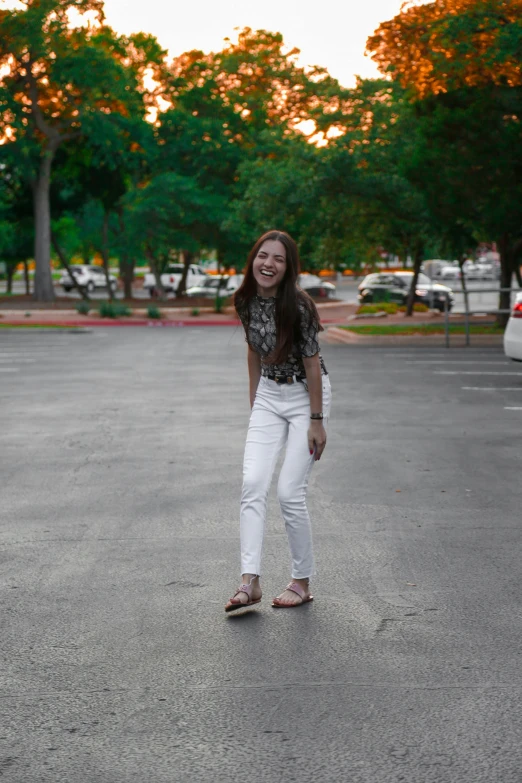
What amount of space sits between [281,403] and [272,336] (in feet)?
1.11

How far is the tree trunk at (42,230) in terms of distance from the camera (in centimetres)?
4700

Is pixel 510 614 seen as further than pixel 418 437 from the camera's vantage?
No

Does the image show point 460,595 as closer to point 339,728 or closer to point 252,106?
point 339,728

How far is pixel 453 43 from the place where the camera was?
73.3 ft

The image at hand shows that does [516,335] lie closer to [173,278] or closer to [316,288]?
[316,288]

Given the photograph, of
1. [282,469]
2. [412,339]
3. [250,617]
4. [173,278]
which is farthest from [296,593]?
[173,278]

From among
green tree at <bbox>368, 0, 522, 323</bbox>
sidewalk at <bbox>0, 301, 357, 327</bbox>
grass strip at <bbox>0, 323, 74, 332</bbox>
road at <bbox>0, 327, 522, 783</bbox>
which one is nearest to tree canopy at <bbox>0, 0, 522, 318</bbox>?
green tree at <bbox>368, 0, 522, 323</bbox>

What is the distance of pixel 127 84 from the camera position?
45438 mm

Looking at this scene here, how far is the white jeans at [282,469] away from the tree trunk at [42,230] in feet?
139

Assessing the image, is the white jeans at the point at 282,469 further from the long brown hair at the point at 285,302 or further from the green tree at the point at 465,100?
the green tree at the point at 465,100

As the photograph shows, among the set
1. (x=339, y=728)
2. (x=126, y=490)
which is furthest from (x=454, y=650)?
(x=126, y=490)

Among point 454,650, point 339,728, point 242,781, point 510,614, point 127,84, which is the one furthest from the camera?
point 127,84

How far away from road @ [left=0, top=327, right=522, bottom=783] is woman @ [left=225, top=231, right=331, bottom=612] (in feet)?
0.76

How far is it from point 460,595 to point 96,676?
2.02 metres
